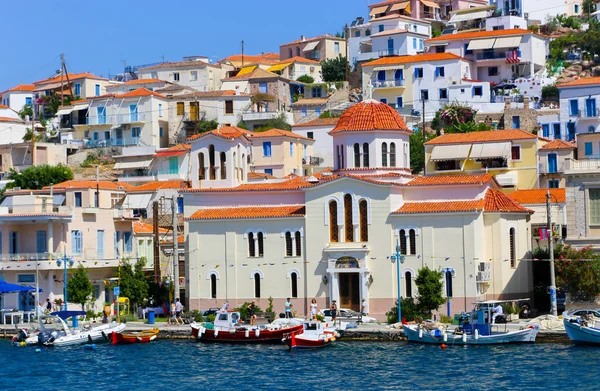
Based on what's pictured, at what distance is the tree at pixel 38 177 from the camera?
8919 cm

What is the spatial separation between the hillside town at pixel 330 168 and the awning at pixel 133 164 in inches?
5.9

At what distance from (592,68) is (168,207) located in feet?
122

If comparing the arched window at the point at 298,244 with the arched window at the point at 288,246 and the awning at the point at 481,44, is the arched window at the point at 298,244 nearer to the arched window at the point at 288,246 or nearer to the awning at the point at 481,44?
the arched window at the point at 288,246

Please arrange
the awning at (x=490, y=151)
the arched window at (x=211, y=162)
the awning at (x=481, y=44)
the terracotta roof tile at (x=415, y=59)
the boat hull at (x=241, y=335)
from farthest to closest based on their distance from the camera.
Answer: the awning at (x=481, y=44)
the terracotta roof tile at (x=415, y=59)
the awning at (x=490, y=151)
the arched window at (x=211, y=162)
the boat hull at (x=241, y=335)

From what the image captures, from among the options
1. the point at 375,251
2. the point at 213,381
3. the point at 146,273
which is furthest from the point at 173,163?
the point at 213,381

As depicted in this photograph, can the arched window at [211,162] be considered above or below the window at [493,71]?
below

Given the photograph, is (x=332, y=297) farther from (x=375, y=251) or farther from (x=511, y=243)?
(x=511, y=243)

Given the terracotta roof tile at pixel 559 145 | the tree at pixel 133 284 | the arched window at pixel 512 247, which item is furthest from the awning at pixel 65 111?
the arched window at pixel 512 247

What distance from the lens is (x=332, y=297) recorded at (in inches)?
2408

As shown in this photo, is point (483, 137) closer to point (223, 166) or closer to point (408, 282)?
point (223, 166)

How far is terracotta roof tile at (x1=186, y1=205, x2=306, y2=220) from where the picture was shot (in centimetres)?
6253

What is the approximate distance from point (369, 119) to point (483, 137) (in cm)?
1772

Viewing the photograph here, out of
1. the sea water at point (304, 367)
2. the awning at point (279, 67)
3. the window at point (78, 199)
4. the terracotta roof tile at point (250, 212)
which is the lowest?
the sea water at point (304, 367)

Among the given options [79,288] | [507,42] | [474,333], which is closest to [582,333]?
[474,333]
